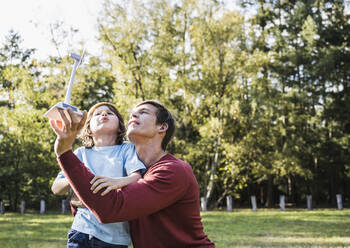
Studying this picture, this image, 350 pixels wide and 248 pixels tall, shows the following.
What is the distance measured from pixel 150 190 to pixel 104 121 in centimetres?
108

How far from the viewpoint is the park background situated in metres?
18.2

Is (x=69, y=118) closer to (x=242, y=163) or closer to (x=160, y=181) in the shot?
(x=160, y=181)

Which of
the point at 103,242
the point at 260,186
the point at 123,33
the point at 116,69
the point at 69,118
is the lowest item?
the point at 260,186

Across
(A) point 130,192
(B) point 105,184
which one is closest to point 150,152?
(A) point 130,192

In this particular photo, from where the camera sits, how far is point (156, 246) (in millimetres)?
2145

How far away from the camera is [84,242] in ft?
7.88

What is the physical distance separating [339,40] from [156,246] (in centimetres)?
2411

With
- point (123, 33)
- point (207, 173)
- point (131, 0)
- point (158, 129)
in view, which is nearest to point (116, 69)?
point (123, 33)

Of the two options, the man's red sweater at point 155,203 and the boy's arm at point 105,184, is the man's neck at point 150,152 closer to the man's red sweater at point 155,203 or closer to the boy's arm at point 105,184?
the man's red sweater at point 155,203

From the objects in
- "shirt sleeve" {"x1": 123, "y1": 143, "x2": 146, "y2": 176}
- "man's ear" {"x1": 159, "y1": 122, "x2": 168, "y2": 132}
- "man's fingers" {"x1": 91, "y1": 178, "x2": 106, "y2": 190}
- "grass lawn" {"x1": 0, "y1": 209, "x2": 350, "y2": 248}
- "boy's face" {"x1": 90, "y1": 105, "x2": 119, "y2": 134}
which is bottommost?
"grass lawn" {"x1": 0, "y1": 209, "x2": 350, "y2": 248}

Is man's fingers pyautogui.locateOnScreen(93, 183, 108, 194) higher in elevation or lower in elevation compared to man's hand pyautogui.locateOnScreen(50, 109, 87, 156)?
lower

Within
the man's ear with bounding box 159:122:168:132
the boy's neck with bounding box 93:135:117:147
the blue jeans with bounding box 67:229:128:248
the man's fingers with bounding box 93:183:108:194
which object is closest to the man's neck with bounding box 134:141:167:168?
the man's ear with bounding box 159:122:168:132

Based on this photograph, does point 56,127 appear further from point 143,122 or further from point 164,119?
point 164,119

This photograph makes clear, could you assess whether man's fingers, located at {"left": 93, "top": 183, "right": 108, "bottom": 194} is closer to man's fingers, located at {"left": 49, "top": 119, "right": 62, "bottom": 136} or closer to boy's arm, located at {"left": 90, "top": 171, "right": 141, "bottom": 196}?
boy's arm, located at {"left": 90, "top": 171, "right": 141, "bottom": 196}
